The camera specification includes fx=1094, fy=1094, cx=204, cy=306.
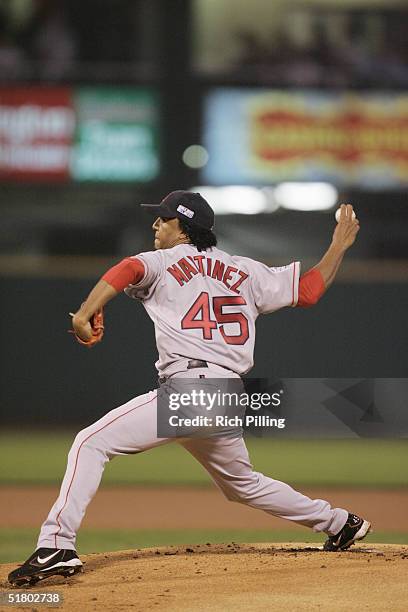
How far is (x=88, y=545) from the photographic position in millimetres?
5621

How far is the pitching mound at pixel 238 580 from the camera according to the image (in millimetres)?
3730

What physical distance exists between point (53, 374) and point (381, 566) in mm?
6824

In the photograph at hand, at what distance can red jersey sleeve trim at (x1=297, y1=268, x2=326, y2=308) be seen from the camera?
444cm

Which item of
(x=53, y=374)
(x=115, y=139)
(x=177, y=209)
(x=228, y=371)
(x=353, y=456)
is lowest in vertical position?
(x=353, y=456)

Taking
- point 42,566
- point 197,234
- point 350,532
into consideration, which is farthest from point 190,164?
point 42,566

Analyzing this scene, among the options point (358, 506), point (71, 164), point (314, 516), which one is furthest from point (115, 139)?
point (314, 516)

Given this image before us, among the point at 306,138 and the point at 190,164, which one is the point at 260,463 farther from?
the point at 306,138

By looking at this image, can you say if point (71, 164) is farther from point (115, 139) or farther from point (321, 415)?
point (321, 415)

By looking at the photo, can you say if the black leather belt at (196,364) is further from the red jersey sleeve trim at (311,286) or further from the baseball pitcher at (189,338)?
the red jersey sleeve trim at (311,286)

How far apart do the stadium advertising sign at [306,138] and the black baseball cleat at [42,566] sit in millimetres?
8073

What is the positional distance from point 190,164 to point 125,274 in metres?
7.89

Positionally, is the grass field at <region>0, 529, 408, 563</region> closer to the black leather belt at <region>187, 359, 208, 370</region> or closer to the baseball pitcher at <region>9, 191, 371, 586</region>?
the baseball pitcher at <region>9, 191, 371, 586</region>

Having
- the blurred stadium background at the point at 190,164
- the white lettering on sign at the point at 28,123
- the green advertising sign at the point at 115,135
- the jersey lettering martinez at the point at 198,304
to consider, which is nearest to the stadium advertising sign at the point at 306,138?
the blurred stadium background at the point at 190,164

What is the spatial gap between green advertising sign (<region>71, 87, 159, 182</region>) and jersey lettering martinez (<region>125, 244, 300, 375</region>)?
7502mm
